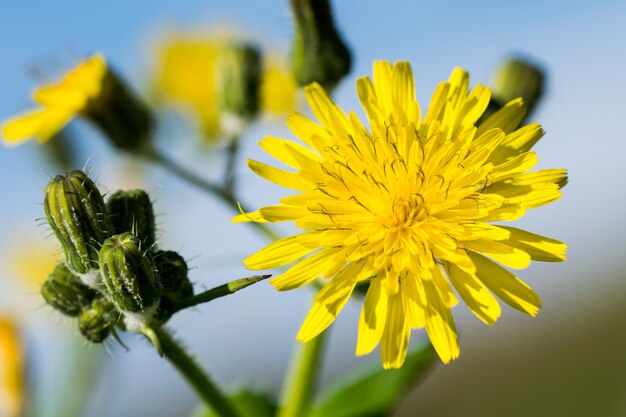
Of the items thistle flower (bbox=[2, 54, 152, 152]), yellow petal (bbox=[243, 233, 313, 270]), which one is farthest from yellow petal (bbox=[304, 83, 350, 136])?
thistle flower (bbox=[2, 54, 152, 152])

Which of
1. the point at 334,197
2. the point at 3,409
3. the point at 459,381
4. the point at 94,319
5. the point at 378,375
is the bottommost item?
the point at 459,381

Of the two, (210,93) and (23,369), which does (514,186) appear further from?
(210,93)

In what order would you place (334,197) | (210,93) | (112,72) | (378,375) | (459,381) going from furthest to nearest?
(459,381) < (210,93) < (112,72) < (378,375) < (334,197)

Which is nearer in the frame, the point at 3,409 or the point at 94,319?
the point at 94,319

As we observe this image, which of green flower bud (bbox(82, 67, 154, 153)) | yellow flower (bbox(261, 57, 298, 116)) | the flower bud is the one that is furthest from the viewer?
yellow flower (bbox(261, 57, 298, 116))

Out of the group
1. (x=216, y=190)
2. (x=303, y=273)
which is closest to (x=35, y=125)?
(x=216, y=190)

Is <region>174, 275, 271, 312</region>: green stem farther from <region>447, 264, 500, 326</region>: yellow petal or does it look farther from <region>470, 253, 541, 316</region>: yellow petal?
<region>470, 253, 541, 316</region>: yellow petal

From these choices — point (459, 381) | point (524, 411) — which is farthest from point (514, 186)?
point (459, 381)

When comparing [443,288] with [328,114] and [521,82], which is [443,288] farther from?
[521,82]
